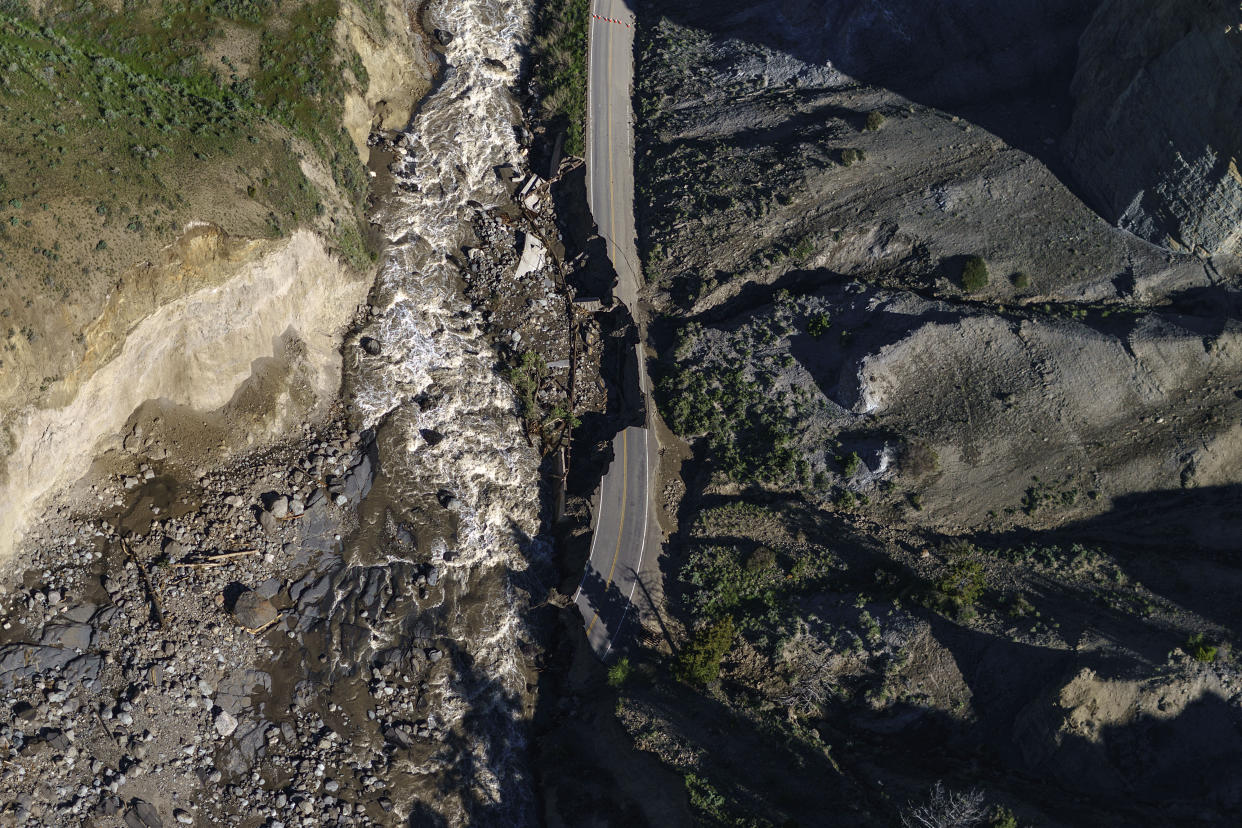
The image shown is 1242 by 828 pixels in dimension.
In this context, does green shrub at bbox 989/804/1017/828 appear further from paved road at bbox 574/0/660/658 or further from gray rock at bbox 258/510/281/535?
gray rock at bbox 258/510/281/535

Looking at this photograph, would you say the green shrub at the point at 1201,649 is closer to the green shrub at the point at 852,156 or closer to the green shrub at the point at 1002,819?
the green shrub at the point at 1002,819

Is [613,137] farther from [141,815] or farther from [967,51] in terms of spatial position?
[141,815]

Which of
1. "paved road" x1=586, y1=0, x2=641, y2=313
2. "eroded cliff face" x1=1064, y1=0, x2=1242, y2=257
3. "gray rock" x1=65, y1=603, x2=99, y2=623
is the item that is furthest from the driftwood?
"eroded cliff face" x1=1064, y1=0, x2=1242, y2=257

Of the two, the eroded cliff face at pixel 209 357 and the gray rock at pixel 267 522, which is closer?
the eroded cliff face at pixel 209 357

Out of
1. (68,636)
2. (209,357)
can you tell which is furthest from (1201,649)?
(68,636)

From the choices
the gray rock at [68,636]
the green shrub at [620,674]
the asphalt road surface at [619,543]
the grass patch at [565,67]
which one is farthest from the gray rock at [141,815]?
the grass patch at [565,67]

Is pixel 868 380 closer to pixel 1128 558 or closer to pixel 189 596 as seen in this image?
pixel 1128 558

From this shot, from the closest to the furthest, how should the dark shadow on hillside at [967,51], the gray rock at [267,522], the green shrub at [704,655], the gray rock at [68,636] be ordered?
the gray rock at [68,636]
the green shrub at [704,655]
the gray rock at [267,522]
the dark shadow on hillside at [967,51]
